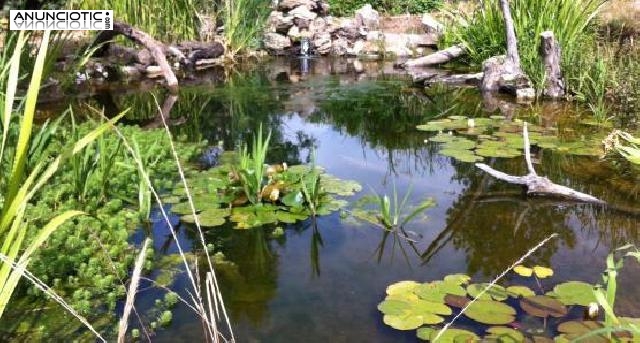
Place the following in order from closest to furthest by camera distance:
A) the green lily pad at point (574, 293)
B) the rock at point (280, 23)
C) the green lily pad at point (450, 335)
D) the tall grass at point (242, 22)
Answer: the green lily pad at point (450, 335)
the green lily pad at point (574, 293)
the tall grass at point (242, 22)
the rock at point (280, 23)

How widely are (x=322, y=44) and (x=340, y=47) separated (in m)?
0.34

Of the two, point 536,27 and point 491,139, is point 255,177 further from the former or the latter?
point 536,27

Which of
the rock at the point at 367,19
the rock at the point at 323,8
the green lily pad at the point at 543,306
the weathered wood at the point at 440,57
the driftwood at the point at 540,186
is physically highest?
the rock at the point at 323,8

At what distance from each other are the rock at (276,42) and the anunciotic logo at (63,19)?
424cm

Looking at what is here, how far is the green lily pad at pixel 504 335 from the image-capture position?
82.9 inches

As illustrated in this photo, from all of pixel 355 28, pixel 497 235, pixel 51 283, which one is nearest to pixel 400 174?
pixel 497 235

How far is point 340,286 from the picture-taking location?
8.57 ft

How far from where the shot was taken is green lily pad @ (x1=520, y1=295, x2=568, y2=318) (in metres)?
2.26

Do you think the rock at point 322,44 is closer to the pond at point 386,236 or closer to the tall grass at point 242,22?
the tall grass at point 242,22

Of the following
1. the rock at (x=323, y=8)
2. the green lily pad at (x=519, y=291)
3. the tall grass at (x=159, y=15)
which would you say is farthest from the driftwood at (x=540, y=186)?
the rock at (x=323, y=8)

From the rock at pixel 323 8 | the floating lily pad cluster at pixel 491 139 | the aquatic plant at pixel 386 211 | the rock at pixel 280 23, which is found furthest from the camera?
the rock at pixel 323 8

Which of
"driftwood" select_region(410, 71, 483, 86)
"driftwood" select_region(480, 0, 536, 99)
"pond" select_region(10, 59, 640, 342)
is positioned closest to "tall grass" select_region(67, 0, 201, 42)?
"pond" select_region(10, 59, 640, 342)

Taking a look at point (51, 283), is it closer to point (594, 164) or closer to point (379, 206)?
point (379, 206)

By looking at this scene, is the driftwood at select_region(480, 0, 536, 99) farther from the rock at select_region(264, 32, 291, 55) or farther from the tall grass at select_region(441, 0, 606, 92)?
the rock at select_region(264, 32, 291, 55)
